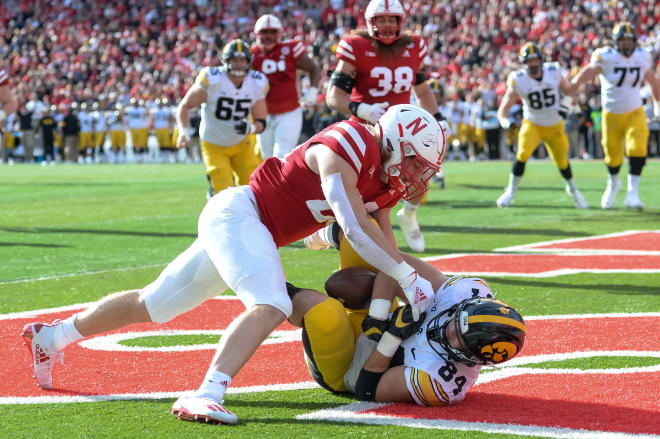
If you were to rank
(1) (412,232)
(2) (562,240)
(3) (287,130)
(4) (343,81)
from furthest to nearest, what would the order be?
(3) (287,130) → (2) (562,240) → (1) (412,232) → (4) (343,81)

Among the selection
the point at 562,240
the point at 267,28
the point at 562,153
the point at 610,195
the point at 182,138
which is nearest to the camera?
the point at 562,240

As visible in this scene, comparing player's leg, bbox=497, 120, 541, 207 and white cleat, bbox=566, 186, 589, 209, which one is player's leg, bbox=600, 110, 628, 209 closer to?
white cleat, bbox=566, 186, 589, 209

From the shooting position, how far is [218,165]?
9773 mm

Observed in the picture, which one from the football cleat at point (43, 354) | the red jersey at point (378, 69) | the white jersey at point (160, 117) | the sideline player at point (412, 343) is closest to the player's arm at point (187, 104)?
the red jersey at point (378, 69)

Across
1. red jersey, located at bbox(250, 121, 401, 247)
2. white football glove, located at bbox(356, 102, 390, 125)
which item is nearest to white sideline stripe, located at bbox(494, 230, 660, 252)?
white football glove, located at bbox(356, 102, 390, 125)

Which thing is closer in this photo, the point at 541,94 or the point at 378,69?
the point at 378,69

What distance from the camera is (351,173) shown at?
3.88m

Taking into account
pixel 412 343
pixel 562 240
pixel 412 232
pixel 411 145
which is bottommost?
pixel 562 240

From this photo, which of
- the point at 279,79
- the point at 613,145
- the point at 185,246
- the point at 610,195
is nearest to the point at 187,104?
the point at 185,246

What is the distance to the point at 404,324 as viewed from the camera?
3.86 meters

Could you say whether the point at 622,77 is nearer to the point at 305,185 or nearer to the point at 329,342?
the point at 305,185

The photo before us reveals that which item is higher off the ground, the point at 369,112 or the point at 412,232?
the point at 369,112

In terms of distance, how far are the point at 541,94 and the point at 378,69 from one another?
4795 mm

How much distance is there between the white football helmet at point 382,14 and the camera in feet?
24.8
